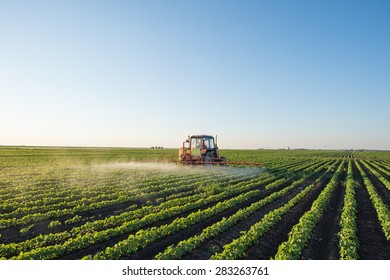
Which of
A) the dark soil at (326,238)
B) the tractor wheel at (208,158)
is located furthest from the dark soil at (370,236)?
the tractor wheel at (208,158)

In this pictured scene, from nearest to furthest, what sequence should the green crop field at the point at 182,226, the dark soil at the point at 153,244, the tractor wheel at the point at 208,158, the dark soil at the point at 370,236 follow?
the dark soil at the point at 153,244
the green crop field at the point at 182,226
the dark soil at the point at 370,236
the tractor wheel at the point at 208,158

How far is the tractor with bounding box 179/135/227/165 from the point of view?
2323 cm

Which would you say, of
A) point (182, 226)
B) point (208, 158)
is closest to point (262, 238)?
point (182, 226)

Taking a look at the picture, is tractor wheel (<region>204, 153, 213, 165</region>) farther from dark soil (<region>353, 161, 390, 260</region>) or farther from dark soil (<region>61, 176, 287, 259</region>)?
dark soil (<region>61, 176, 287, 259</region>)

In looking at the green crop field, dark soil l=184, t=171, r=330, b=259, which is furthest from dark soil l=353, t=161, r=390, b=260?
dark soil l=184, t=171, r=330, b=259

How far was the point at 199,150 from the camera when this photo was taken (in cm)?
2333

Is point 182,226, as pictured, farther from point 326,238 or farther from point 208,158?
point 208,158

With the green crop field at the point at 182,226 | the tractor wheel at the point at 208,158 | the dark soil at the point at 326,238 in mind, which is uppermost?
the tractor wheel at the point at 208,158

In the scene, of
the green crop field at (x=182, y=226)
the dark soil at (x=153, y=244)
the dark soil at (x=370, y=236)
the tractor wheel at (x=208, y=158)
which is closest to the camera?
the dark soil at (x=153, y=244)

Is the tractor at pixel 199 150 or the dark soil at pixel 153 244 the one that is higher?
the tractor at pixel 199 150

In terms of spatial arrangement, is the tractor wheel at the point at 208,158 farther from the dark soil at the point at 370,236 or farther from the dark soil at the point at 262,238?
the dark soil at the point at 370,236

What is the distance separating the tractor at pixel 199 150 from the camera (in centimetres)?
2323

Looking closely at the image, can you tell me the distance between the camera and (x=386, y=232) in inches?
327

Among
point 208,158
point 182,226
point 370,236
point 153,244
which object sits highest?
point 208,158
